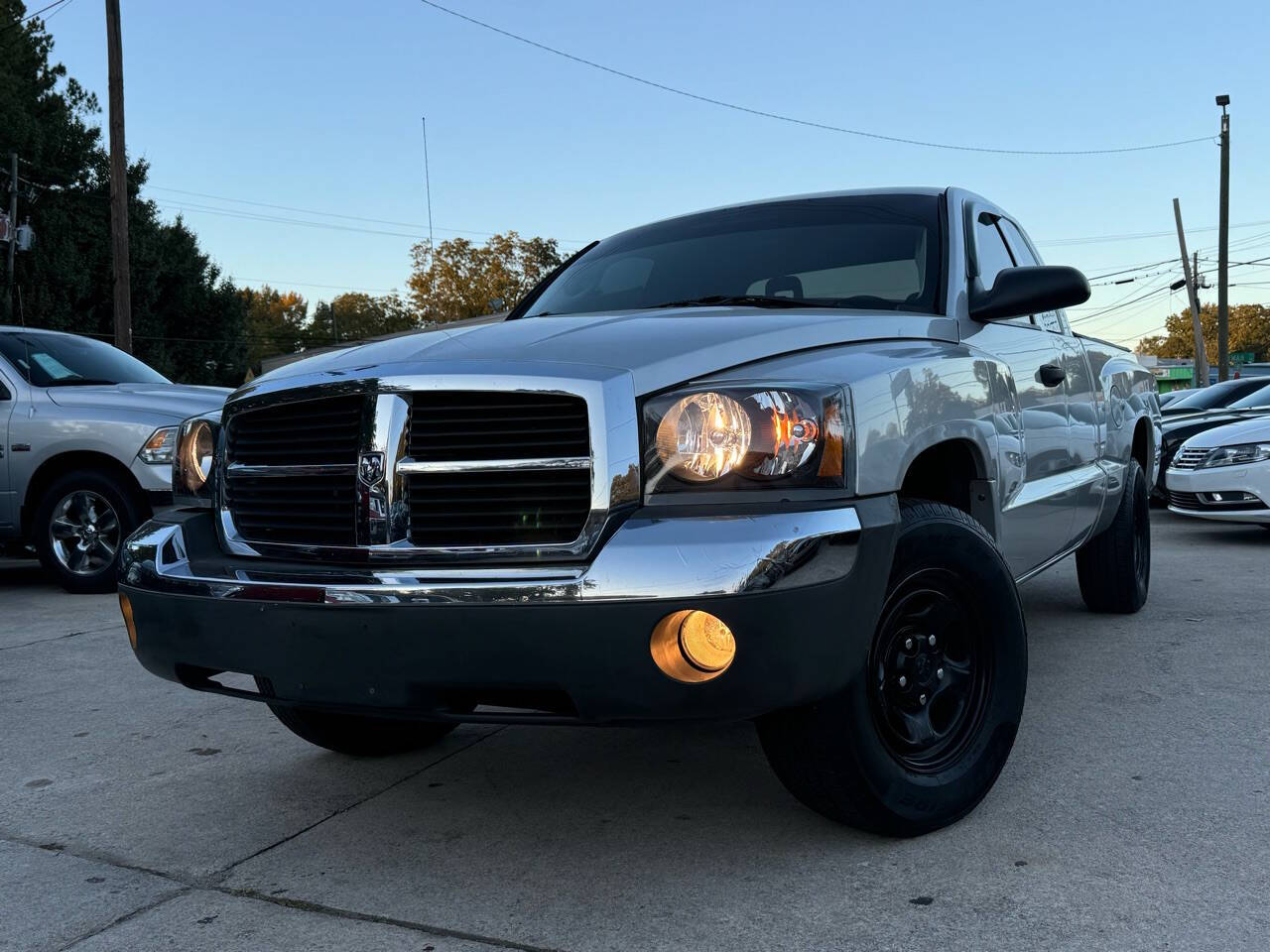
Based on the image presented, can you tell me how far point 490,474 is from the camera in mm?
2537

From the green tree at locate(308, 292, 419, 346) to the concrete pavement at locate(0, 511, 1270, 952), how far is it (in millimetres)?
76406

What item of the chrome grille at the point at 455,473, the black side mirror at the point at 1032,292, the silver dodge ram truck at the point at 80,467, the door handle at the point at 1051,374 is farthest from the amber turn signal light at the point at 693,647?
the silver dodge ram truck at the point at 80,467

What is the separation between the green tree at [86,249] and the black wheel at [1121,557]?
30.3 m

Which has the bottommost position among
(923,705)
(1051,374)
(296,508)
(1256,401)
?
(923,705)

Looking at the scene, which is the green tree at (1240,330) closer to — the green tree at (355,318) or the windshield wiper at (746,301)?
the green tree at (355,318)

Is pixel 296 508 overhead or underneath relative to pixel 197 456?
underneath

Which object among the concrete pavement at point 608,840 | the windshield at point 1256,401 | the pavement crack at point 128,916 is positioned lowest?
the pavement crack at point 128,916

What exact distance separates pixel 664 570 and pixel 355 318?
9848cm

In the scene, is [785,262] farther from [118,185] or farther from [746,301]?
[118,185]

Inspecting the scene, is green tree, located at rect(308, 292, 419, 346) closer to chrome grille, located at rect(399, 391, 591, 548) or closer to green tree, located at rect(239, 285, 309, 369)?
green tree, located at rect(239, 285, 309, 369)

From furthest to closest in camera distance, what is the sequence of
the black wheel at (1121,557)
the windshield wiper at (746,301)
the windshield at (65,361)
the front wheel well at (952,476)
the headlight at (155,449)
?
the windshield at (65,361) < the headlight at (155,449) < the black wheel at (1121,557) < the windshield wiper at (746,301) < the front wheel well at (952,476)

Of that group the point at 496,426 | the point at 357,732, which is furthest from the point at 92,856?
the point at 496,426

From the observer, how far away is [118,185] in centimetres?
1709

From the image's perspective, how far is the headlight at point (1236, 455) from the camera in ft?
28.9
